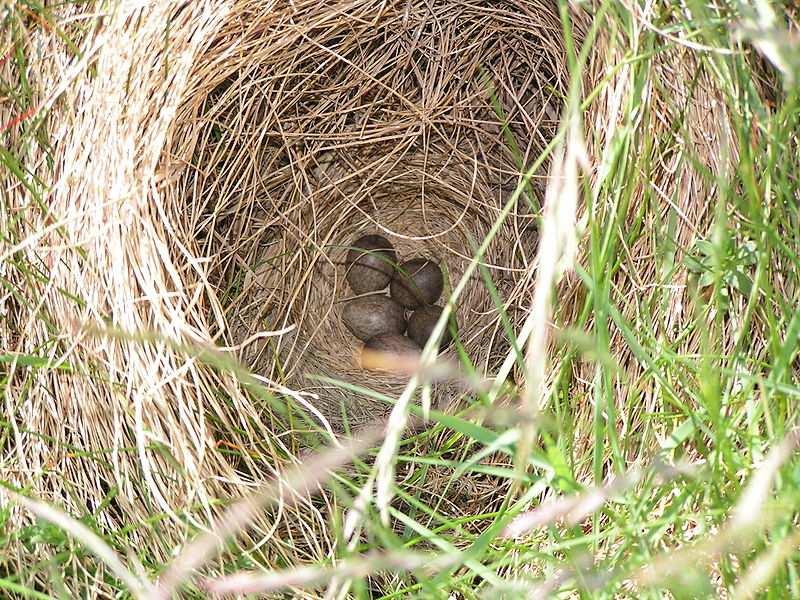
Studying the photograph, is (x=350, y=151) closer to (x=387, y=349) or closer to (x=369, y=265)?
(x=369, y=265)

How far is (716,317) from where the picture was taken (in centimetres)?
98

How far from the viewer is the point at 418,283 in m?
1.93

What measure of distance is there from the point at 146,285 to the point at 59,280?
0.14 metres

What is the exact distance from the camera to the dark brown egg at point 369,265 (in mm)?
1888

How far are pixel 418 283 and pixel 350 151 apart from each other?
1.33ft

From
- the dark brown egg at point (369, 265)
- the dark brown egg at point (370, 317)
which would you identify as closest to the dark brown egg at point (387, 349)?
the dark brown egg at point (370, 317)

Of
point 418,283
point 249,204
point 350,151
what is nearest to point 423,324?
point 418,283

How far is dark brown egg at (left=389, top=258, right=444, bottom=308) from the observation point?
193 centimetres

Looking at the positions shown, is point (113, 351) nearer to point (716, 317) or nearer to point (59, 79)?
point (59, 79)

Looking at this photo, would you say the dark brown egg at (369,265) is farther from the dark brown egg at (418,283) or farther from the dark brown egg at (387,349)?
the dark brown egg at (387,349)

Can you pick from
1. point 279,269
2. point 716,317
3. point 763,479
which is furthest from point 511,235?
point 763,479

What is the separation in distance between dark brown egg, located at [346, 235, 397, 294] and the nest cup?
4cm

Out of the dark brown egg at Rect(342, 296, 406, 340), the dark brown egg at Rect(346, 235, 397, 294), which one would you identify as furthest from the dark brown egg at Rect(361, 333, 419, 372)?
the dark brown egg at Rect(346, 235, 397, 294)

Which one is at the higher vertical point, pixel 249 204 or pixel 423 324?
pixel 249 204
